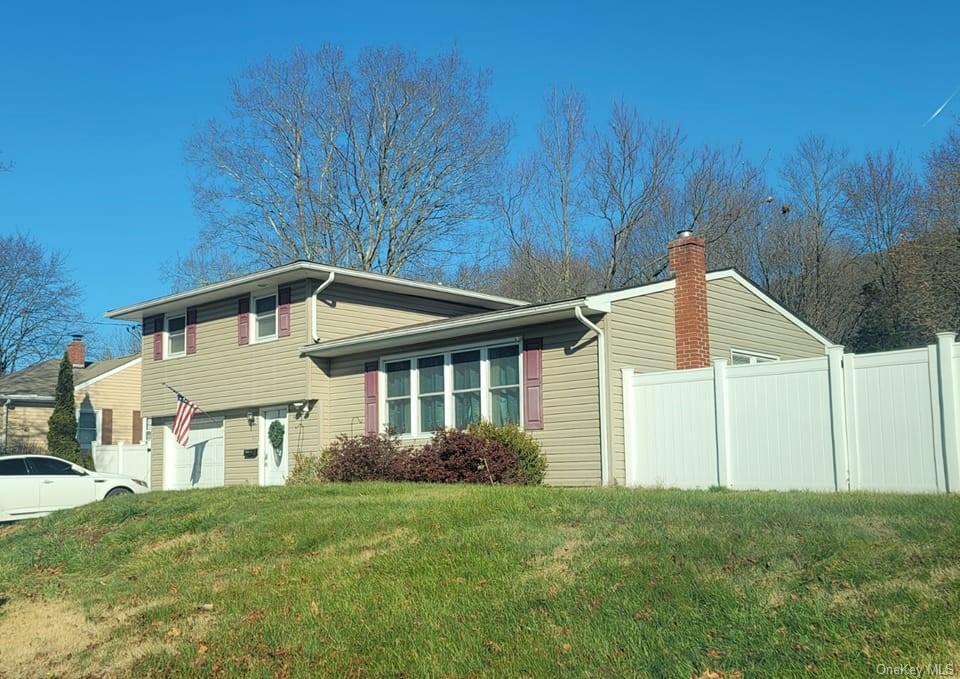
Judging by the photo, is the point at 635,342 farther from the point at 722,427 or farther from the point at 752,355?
the point at 752,355

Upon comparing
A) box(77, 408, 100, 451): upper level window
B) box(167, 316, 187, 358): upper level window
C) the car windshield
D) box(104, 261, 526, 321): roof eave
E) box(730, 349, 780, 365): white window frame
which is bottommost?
the car windshield

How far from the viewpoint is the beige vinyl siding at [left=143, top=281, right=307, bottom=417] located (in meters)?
21.0

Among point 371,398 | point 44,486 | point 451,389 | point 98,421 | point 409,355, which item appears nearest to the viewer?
point 451,389

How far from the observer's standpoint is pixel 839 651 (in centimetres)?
567

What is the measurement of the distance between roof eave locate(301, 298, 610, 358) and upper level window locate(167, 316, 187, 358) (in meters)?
5.49

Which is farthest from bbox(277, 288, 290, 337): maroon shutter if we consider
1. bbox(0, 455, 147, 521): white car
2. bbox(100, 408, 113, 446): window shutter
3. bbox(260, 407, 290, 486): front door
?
bbox(100, 408, 113, 446): window shutter

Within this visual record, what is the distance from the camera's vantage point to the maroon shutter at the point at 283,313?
21.2 metres

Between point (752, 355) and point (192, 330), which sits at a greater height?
point (192, 330)

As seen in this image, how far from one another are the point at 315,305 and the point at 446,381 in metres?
4.00

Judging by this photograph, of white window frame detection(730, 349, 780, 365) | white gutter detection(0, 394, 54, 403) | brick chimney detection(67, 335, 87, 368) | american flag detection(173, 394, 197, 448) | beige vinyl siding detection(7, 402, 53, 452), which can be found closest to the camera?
white window frame detection(730, 349, 780, 365)

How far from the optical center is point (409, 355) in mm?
19156

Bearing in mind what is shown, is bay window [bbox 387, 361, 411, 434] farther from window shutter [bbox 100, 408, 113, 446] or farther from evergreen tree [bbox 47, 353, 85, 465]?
window shutter [bbox 100, 408, 113, 446]

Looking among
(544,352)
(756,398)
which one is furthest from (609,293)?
(756,398)

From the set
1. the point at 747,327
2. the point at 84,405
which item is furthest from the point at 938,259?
the point at 84,405
